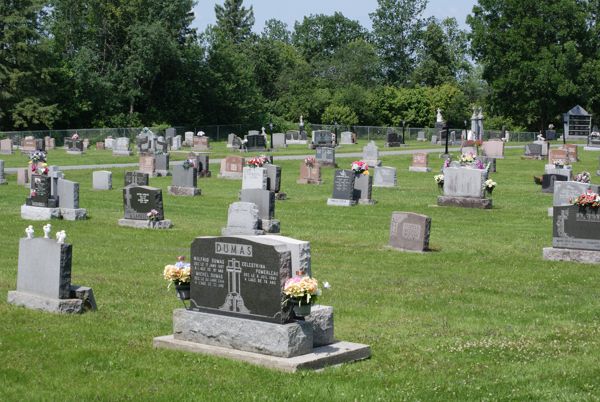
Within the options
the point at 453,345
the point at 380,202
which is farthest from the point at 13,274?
the point at 380,202

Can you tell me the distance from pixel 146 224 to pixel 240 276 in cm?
1605

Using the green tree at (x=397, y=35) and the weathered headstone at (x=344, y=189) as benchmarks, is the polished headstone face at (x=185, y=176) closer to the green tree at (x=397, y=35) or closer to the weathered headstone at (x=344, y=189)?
the weathered headstone at (x=344, y=189)

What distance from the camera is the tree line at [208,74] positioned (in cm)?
7619

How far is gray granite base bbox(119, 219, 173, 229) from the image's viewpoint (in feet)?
88.4

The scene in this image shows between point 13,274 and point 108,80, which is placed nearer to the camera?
point 13,274

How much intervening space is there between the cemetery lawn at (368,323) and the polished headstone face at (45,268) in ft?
1.32

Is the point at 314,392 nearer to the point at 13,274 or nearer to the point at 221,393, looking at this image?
the point at 221,393

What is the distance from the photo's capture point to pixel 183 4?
84812 mm

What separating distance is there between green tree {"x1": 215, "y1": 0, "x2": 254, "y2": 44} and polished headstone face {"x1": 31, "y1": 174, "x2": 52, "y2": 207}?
335ft

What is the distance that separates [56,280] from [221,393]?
498 centimetres

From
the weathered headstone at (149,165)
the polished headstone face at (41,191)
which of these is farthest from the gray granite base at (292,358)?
the weathered headstone at (149,165)

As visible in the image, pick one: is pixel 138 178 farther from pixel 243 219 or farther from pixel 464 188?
pixel 243 219

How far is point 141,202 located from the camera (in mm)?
27047

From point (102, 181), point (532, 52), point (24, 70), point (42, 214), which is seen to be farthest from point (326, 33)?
point (42, 214)
